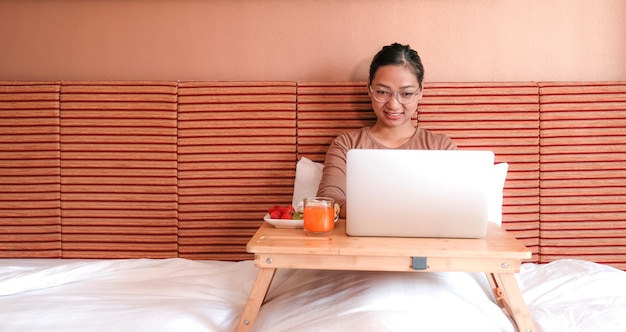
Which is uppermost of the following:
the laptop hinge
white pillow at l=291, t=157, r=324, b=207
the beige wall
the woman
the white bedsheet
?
the beige wall

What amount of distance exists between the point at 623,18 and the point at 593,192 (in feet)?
2.55

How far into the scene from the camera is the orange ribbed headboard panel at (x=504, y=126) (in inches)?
86.8

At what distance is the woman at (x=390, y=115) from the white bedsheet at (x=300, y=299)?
44cm

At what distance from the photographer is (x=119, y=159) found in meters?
2.27

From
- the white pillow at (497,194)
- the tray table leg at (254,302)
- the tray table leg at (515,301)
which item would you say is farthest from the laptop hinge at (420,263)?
the white pillow at (497,194)

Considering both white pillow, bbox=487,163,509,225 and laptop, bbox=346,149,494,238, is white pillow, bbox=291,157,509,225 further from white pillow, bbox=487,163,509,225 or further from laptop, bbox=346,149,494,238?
laptop, bbox=346,149,494,238

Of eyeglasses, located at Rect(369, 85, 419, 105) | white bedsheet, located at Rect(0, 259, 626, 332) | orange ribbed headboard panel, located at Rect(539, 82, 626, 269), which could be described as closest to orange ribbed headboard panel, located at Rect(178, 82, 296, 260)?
white bedsheet, located at Rect(0, 259, 626, 332)

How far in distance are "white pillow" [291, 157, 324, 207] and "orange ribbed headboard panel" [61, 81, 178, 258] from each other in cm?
54

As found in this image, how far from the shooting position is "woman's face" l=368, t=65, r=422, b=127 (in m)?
2.01

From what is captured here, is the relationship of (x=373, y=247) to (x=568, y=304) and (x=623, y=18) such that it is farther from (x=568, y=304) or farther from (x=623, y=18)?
(x=623, y=18)

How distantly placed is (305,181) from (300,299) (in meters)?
0.63

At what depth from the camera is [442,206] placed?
143 cm

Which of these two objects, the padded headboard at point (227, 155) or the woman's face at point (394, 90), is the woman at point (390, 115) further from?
the padded headboard at point (227, 155)

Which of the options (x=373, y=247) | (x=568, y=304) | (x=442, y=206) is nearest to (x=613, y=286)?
(x=568, y=304)
